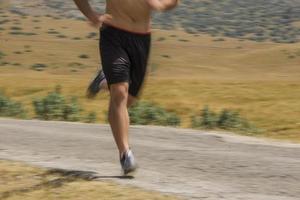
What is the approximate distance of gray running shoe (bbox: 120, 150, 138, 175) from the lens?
18.6 feet

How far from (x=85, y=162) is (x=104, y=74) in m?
1.15

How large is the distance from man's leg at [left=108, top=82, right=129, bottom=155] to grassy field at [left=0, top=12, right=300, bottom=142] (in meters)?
7.40

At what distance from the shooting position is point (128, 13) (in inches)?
225

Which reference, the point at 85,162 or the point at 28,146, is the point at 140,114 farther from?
the point at 85,162

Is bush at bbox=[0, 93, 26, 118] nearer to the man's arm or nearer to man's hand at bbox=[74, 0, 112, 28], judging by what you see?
man's hand at bbox=[74, 0, 112, 28]

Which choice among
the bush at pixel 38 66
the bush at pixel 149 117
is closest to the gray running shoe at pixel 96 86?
the bush at pixel 149 117

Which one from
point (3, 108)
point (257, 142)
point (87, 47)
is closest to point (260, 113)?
point (3, 108)

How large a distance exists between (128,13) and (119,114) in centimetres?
84

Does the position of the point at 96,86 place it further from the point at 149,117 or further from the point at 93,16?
the point at 149,117

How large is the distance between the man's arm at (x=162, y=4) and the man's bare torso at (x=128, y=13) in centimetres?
6

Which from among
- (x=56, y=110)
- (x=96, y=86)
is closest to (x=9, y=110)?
(x=56, y=110)

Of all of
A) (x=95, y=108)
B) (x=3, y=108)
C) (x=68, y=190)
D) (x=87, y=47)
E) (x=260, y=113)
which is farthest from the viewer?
(x=87, y=47)

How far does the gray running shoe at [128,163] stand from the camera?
5.66 metres

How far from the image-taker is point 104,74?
227 inches
